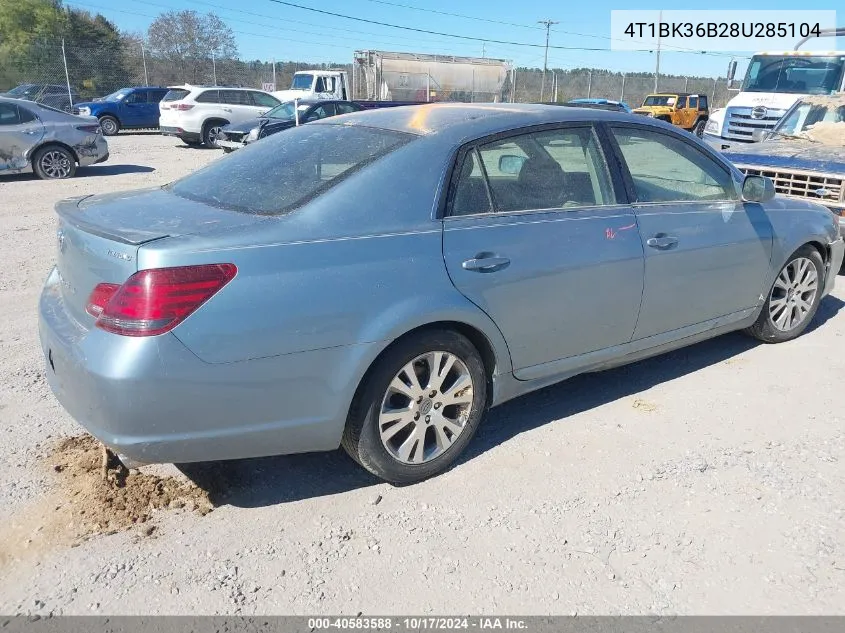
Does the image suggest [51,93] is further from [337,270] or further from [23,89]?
[337,270]

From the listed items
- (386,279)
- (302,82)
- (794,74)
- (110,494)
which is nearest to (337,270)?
(386,279)

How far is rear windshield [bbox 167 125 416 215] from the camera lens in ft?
10.0

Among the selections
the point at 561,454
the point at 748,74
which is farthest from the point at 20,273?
the point at 748,74

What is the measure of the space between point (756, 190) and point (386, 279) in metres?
2.71

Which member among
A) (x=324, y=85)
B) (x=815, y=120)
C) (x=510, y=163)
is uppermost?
(x=324, y=85)

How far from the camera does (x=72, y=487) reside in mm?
3104

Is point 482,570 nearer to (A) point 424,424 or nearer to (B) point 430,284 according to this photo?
(A) point 424,424

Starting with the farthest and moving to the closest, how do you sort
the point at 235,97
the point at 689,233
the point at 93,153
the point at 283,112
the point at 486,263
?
1. the point at 235,97
2. the point at 283,112
3. the point at 93,153
4. the point at 689,233
5. the point at 486,263

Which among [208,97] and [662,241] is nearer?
[662,241]

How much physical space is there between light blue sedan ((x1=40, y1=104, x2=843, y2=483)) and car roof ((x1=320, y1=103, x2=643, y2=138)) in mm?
15

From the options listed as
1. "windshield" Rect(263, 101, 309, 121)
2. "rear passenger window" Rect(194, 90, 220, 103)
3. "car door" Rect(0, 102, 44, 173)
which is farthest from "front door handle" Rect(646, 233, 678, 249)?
"rear passenger window" Rect(194, 90, 220, 103)

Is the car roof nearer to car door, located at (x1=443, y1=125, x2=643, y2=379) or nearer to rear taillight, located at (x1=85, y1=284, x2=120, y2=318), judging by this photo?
car door, located at (x1=443, y1=125, x2=643, y2=379)

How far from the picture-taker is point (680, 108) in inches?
1314

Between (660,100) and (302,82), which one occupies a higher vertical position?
(302,82)
